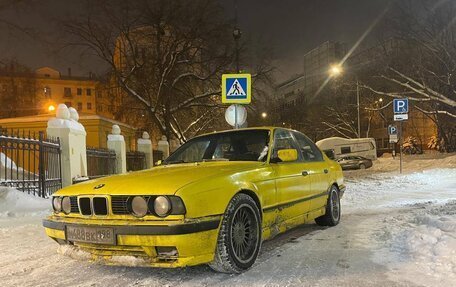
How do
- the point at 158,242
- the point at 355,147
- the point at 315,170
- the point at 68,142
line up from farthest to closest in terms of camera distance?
1. the point at 355,147
2. the point at 68,142
3. the point at 315,170
4. the point at 158,242

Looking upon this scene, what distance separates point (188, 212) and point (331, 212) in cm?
371

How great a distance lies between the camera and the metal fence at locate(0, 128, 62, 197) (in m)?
9.96

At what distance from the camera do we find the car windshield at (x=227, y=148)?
5473mm

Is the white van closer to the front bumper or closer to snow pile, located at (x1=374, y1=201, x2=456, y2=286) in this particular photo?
snow pile, located at (x1=374, y1=201, x2=456, y2=286)

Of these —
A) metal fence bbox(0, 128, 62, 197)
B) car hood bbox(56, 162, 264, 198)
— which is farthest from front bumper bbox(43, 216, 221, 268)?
metal fence bbox(0, 128, 62, 197)

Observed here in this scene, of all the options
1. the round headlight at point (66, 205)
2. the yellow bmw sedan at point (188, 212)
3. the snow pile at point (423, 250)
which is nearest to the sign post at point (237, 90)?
the snow pile at point (423, 250)

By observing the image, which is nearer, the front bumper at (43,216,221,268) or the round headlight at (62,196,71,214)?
the front bumper at (43,216,221,268)

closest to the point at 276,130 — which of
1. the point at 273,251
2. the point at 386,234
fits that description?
the point at 273,251

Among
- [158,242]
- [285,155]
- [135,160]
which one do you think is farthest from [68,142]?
[158,242]

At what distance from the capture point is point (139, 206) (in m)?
4.00

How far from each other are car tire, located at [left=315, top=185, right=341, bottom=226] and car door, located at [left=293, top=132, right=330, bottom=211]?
224 millimetres

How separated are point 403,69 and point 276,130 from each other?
97.4 ft

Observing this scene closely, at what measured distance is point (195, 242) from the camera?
391 cm

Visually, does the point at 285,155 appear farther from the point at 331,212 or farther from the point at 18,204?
the point at 18,204
